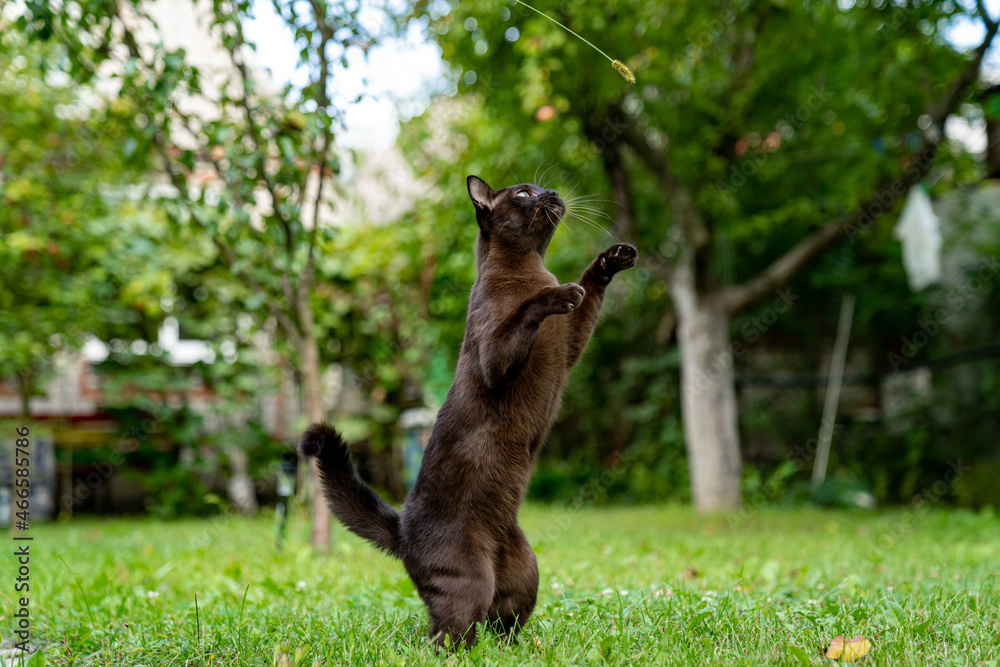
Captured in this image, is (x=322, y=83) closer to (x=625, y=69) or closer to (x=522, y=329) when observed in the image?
(x=625, y=69)

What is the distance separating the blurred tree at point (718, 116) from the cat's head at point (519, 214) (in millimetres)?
3462

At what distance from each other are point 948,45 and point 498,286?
6379 millimetres

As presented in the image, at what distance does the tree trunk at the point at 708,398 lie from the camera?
7551mm

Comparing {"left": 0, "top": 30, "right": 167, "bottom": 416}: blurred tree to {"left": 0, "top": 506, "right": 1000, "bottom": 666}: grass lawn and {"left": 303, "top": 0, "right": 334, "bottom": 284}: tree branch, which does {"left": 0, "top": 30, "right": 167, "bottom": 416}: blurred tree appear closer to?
{"left": 0, "top": 506, "right": 1000, "bottom": 666}: grass lawn

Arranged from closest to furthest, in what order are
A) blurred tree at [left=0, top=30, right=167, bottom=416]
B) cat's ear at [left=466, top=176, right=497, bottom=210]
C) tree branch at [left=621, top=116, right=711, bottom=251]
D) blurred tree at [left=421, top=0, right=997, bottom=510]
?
cat's ear at [left=466, top=176, right=497, bottom=210]
blurred tree at [left=421, top=0, right=997, bottom=510]
tree branch at [left=621, top=116, right=711, bottom=251]
blurred tree at [left=0, top=30, right=167, bottom=416]

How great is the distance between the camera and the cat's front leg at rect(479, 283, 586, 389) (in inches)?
80.0

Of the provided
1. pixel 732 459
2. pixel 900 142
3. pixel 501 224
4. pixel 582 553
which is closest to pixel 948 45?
pixel 900 142

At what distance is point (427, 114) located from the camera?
26.3 feet

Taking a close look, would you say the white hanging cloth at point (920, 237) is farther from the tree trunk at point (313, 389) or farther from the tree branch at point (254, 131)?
the tree branch at point (254, 131)

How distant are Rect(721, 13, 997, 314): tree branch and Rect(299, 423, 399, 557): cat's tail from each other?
5.83m

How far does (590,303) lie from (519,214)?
1.13ft

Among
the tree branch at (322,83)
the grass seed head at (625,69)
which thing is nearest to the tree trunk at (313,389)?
the tree branch at (322,83)

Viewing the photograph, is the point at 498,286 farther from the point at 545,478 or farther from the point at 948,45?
the point at 545,478

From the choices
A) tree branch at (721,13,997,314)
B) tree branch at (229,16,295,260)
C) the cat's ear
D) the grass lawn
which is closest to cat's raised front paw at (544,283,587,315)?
the cat's ear
